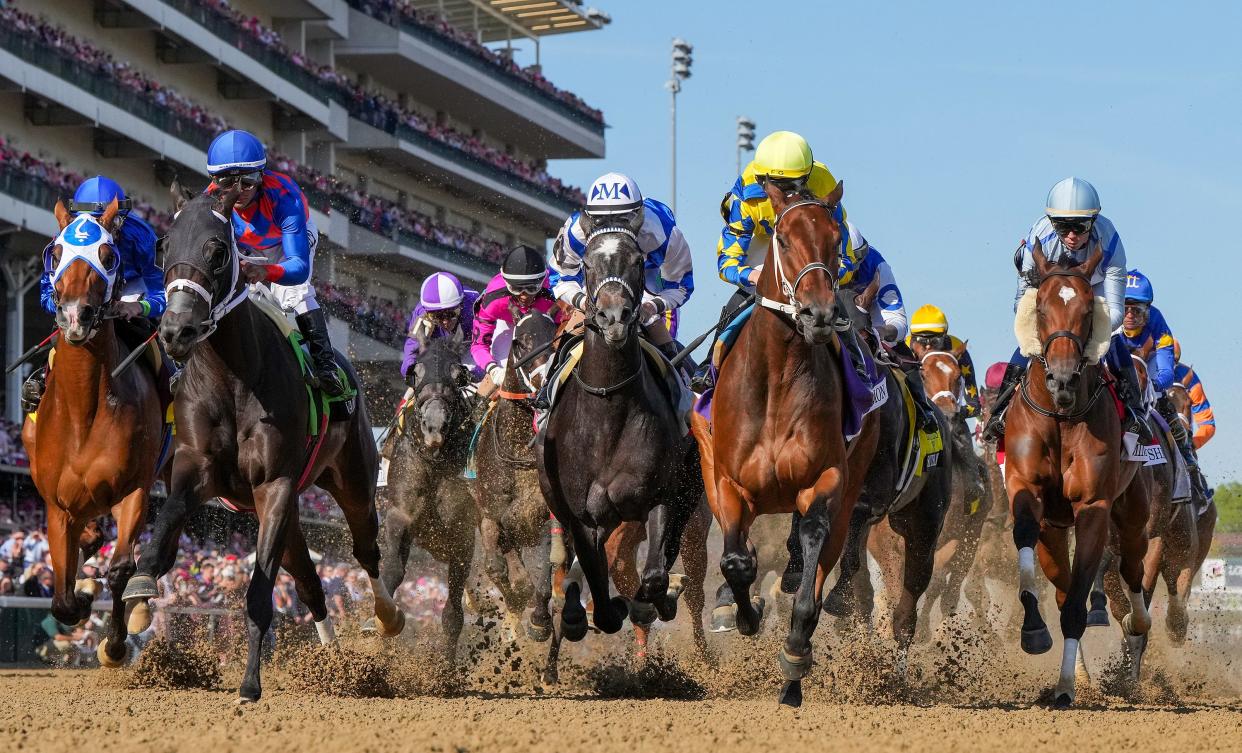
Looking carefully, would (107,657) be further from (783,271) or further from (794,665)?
(783,271)

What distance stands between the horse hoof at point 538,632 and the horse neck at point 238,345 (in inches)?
107

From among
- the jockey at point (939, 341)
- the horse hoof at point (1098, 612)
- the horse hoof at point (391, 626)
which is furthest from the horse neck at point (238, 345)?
the jockey at point (939, 341)

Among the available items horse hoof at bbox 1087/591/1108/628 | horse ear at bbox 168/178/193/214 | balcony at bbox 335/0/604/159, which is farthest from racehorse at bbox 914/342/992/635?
balcony at bbox 335/0/604/159

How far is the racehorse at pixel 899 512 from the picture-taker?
35.2 feet

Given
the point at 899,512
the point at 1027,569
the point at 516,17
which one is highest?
the point at 516,17

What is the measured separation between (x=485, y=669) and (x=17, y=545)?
7.55 metres

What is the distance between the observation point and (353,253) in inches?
1768

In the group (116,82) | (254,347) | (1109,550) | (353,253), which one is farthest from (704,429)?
(353,253)

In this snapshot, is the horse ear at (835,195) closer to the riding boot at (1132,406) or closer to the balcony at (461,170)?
the riding boot at (1132,406)

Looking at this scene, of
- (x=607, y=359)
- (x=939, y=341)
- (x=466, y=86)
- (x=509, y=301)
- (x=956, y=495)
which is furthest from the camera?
(x=466, y=86)

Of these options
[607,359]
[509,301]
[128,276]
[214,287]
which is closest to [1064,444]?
[607,359]

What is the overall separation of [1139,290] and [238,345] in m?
7.58

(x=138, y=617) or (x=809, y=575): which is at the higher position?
(x=809, y=575)

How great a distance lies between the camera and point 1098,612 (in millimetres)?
12047
